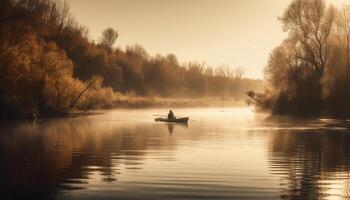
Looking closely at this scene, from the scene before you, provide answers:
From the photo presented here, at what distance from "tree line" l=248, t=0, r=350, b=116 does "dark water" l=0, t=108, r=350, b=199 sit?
3530 cm

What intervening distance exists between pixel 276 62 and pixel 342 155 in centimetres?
5040

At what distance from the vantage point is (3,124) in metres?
56.8

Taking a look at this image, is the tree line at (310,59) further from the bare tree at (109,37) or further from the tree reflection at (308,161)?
the bare tree at (109,37)

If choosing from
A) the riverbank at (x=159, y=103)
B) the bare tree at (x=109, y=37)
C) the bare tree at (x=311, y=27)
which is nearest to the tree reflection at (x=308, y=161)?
the bare tree at (x=311, y=27)

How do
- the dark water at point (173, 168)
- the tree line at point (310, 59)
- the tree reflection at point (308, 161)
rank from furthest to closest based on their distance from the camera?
the tree line at point (310, 59)
the tree reflection at point (308, 161)
the dark water at point (173, 168)

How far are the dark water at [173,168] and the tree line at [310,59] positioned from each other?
35302 millimetres

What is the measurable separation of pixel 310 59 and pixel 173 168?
193ft

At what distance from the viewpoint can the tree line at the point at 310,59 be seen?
76.6 meters

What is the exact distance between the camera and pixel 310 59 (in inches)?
3167

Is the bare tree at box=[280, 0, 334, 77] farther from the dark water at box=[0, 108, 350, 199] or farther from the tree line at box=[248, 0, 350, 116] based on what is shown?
the dark water at box=[0, 108, 350, 199]

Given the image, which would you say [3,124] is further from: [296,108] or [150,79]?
[150,79]

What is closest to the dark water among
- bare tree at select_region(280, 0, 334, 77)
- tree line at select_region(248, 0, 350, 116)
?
tree line at select_region(248, 0, 350, 116)

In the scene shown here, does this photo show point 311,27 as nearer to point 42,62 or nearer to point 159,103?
point 42,62

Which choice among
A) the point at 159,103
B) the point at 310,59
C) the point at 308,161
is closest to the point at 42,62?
the point at 310,59
